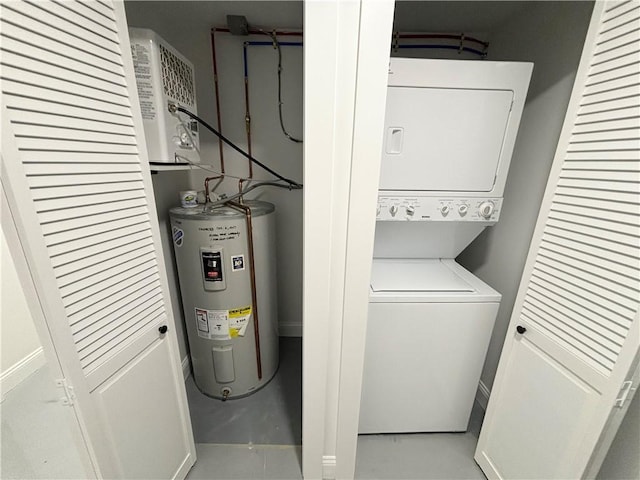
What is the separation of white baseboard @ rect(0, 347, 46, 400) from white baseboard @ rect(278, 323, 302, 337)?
5.23 ft

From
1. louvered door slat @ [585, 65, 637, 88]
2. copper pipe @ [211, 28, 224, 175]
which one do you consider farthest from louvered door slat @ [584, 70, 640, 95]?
copper pipe @ [211, 28, 224, 175]

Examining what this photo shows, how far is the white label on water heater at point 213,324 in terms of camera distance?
154 cm

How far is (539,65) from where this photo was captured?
1.36m

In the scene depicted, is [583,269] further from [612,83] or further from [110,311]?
[110,311]

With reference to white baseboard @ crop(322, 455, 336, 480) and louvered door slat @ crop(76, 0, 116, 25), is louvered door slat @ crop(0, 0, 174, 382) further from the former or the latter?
white baseboard @ crop(322, 455, 336, 480)

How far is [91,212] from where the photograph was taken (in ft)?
2.56

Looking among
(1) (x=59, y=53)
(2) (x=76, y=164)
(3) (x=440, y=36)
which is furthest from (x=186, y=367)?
(3) (x=440, y=36)

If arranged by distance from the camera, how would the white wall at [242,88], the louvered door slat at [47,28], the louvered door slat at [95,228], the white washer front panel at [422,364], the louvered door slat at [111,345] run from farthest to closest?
the white wall at [242,88] < the white washer front panel at [422,364] < the louvered door slat at [111,345] < the louvered door slat at [95,228] < the louvered door slat at [47,28]

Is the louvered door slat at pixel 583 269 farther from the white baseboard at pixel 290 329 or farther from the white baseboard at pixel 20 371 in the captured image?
the white baseboard at pixel 20 371

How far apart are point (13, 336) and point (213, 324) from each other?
4.13 ft

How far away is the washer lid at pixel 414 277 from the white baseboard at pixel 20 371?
2200 millimetres

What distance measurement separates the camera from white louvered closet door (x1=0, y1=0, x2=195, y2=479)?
632 millimetres

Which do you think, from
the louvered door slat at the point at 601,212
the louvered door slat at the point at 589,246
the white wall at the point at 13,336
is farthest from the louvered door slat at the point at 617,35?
the white wall at the point at 13,336

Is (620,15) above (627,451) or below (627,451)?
above
